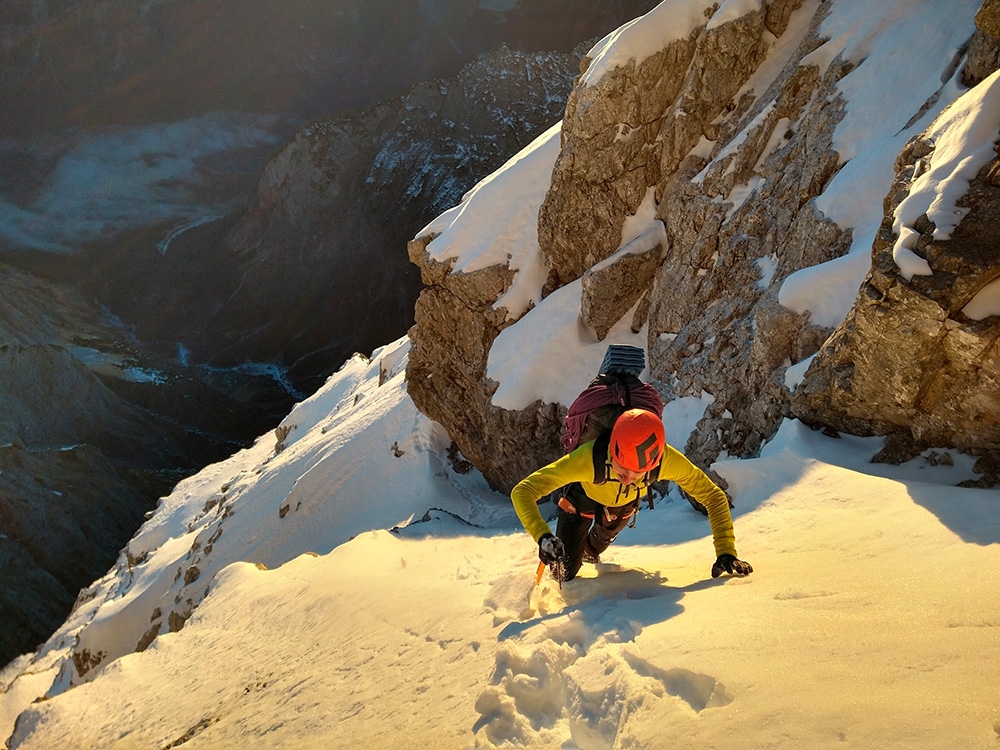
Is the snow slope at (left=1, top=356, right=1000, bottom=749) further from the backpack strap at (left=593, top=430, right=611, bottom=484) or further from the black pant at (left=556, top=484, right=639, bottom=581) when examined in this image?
the backpack strap at (left=593, top=430, right=611, bottom=484)

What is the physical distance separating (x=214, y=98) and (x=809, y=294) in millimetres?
61520

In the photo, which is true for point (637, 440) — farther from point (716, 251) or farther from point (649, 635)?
point (716, 251)

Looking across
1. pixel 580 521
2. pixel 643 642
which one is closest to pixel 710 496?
pixel 580 521

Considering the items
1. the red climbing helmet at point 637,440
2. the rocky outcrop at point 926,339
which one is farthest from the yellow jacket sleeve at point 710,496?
the rocky outcrop at point 926,339

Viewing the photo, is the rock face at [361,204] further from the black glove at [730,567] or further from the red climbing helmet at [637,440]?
the red climbing helmet at [637,440]

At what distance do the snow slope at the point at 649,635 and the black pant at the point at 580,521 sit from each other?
208 millimetres

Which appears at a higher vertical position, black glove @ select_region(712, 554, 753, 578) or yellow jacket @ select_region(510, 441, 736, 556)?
yellow jacket @ select_region(510, 441, 736, 556)

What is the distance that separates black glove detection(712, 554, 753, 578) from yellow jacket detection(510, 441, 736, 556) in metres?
0.04

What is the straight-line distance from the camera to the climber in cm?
417

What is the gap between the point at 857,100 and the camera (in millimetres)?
9914

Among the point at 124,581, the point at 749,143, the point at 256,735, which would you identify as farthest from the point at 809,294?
the point at 124,581

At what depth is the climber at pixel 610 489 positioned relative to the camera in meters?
4.17

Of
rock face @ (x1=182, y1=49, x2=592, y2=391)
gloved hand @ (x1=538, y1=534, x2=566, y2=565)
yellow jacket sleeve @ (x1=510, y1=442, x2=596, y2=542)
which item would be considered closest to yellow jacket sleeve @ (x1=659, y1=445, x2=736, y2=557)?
yellow jacket sleeve @ (x1=510, y1=442, x2=596, y2=542)

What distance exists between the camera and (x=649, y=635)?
3.78 metres
